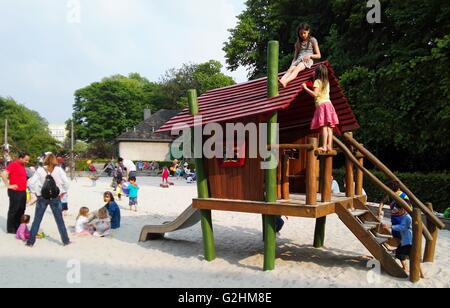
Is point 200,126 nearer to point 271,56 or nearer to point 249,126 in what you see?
point 249,126

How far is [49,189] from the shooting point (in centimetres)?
841

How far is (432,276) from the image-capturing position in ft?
22.1

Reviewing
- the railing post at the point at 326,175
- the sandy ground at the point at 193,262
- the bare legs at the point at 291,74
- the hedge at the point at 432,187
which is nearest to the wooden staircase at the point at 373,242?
the sandy ground at the point at 193,262

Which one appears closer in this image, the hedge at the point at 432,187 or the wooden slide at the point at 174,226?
the wooden slide at the point at 174,226

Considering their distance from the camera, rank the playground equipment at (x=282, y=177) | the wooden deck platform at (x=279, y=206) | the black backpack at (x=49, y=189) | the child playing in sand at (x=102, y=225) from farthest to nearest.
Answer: the child playing in sand at (x=102, y=225), the black backpack at (x=49, y=189), the playground equipment at (x=282, y=177), the wooden deck platform at (x=279, y=206)

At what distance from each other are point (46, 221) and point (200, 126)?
6451 mm

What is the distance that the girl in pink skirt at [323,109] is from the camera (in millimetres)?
6789

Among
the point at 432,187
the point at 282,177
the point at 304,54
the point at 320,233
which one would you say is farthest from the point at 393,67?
the point at 282,177

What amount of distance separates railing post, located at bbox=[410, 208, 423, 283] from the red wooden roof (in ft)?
8.42

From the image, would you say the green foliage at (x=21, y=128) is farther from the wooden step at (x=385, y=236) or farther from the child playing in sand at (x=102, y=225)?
the wooden step at (x=385, y=236)

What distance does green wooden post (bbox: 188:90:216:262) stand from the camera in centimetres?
775

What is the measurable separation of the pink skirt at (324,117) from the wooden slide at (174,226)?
9.77 feet

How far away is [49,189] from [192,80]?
194 feet
